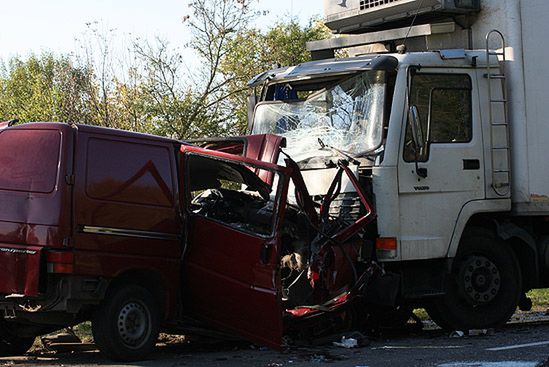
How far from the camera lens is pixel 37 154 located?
8.42 meters

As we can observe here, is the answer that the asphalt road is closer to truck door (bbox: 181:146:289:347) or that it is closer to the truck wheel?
the truck wheel

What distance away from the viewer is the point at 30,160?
842cm

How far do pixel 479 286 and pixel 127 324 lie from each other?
432 centimetres

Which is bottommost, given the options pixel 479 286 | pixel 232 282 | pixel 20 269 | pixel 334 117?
pixel 479 286

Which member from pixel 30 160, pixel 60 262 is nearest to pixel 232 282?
pixel 60 262

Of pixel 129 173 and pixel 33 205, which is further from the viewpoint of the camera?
pixel 129 173

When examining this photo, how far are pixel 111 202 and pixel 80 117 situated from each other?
13.9 meters

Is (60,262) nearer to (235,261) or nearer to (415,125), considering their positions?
(235,261)

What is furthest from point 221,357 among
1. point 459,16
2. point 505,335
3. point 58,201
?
point 459,16

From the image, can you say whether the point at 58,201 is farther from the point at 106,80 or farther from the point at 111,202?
the point at 106,80

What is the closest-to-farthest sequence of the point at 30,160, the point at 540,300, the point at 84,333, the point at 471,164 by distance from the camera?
the point at 30,160, the point at 471,164, the point at 84,333, the point at 540,300

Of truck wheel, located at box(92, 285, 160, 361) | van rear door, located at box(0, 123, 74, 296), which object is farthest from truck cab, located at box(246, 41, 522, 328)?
van rear door, located at box(0, 123, 74, 296)

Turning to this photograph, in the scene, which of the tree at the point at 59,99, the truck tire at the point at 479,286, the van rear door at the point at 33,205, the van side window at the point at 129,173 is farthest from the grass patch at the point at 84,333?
the tree at the point at 59,99

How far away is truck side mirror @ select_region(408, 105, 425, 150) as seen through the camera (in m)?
10.2
